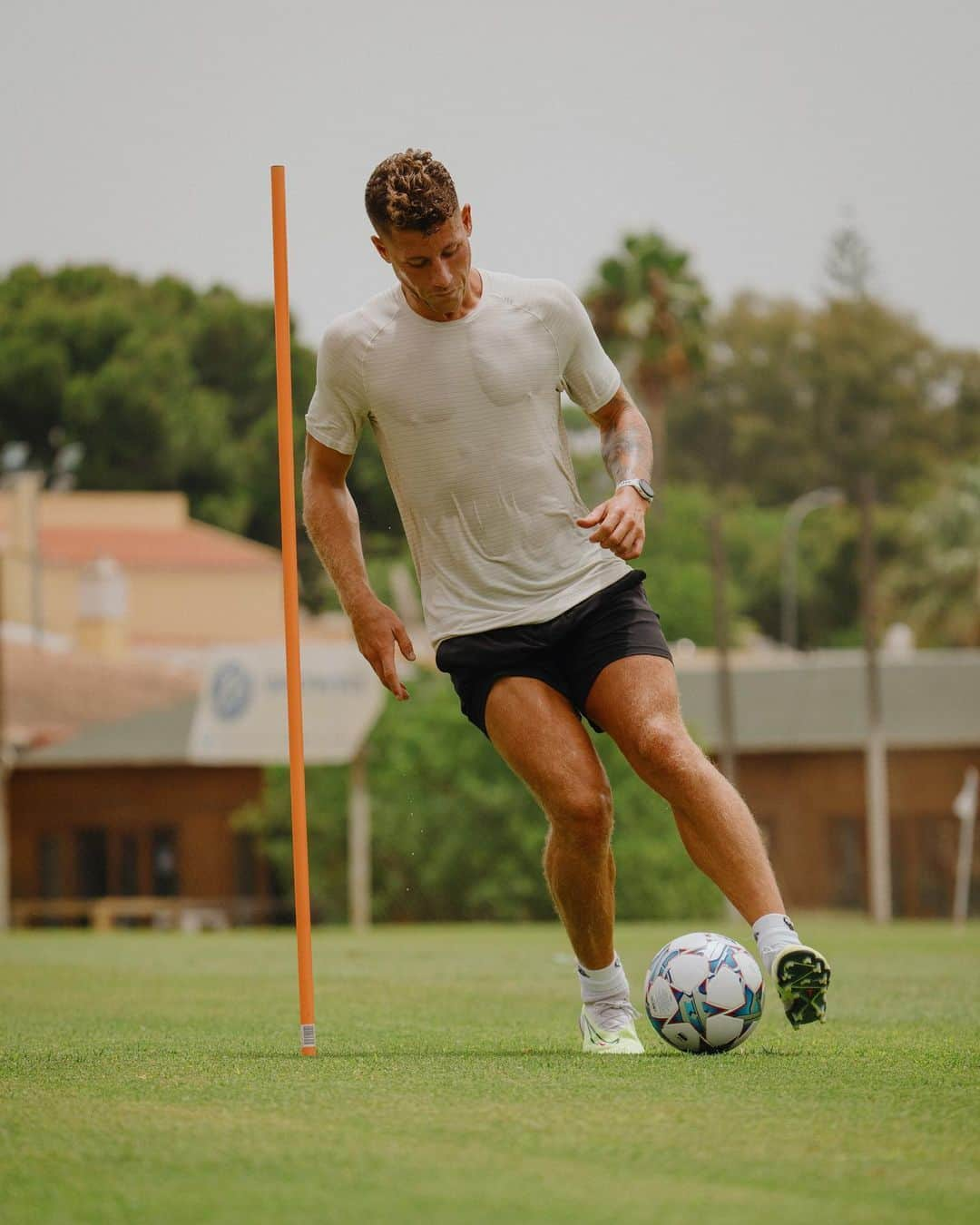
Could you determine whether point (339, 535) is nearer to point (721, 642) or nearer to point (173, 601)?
point (721, 642)

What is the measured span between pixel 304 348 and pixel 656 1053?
181ft

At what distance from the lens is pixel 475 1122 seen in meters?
4.64

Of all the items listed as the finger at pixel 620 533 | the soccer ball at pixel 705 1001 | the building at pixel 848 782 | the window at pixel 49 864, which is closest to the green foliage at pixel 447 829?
the building at pixel 848 782

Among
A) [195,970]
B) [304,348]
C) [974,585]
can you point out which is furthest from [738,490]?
[195,970]

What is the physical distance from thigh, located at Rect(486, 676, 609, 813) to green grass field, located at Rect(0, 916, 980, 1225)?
740 millimetres

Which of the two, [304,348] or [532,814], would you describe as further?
[304,348]

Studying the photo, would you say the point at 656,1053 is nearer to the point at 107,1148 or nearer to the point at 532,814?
the point at 107,1148

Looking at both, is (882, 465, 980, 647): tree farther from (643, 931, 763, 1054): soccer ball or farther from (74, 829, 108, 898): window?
(643, 931, 763, 1054): soccer ball

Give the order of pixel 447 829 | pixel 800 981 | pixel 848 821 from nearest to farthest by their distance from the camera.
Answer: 1. pixel 800 981
2. pixel 447 829
3. pixel 848 821

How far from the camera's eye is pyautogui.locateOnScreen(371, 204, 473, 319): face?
6.22 meters

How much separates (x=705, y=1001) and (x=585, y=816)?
0.61 meters

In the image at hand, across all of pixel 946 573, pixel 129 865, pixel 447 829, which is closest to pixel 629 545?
pixel 447 829

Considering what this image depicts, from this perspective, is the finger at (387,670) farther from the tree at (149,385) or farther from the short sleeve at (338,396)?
the tree at (149,385)

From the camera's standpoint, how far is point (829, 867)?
47.4 m
